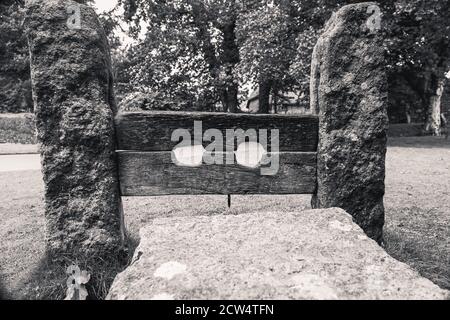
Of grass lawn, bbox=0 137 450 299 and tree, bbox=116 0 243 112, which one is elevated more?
tree, bbox=116 0 243 112

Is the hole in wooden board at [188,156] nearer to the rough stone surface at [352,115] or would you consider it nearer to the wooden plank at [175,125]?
the wooden plank at [175,125]

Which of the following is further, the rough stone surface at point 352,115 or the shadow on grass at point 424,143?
the shadow on grass at point 424,143

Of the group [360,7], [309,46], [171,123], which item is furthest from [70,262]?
[309,46]

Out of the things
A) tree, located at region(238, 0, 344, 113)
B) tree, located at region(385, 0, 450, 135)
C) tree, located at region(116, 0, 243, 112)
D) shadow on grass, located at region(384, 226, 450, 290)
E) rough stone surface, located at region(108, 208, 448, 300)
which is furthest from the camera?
tree, located at region(116, 0, 243, 112)

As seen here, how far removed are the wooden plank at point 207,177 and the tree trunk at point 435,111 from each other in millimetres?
20360

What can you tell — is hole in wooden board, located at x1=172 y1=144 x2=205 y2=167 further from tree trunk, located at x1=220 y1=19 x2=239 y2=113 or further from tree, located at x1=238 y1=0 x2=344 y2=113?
tree trunk, located at x1=220 y1=19 x2=239 y2=113

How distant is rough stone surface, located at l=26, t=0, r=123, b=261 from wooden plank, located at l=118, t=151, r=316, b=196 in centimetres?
22

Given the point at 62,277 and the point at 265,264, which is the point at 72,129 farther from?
the point at 265,264

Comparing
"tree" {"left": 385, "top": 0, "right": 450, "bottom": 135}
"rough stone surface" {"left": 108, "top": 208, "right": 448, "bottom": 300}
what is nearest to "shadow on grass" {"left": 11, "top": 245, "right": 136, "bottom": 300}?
"rough stone surface" {"left": 108, "top": 208, "right": 448, "bottom": 300}

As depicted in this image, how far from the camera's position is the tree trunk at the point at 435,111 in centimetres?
2119

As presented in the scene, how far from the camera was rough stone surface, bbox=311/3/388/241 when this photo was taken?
12.5ft

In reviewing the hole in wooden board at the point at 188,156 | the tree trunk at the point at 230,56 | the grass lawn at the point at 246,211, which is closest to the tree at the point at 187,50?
the tree trunk at the point at 230,56

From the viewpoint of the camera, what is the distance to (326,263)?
2385 mm

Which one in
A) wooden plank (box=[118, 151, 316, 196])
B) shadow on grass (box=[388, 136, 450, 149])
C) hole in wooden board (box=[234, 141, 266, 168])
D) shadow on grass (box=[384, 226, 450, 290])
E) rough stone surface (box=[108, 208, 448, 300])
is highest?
hole in wooden board (box=[234, 141, 266, 168])
